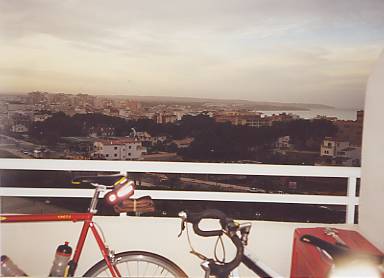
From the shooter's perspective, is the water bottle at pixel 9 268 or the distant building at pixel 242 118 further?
the distant building at pixel 242 118

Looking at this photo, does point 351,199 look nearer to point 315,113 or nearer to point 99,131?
point 315,113

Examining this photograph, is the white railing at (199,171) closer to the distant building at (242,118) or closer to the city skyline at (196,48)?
the distant building at (242,118)

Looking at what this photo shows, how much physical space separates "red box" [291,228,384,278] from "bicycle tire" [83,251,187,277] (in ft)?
1.76

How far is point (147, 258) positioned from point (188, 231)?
24cm

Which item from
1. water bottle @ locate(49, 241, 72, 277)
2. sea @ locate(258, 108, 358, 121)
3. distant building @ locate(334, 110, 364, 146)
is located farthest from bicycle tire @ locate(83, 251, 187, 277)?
distant building @ locate(334, 110, 364, 146)

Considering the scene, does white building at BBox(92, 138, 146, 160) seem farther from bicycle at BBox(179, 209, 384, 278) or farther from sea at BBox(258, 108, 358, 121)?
bicycle at BBox(179, 209, 384, 278)

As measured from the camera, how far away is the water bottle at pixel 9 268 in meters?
1.84

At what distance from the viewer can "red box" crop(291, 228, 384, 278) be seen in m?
1.37

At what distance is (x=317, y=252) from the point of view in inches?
55.9

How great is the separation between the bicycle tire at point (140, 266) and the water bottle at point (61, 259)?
0.50ft

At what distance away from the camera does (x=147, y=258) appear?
5.85 ft

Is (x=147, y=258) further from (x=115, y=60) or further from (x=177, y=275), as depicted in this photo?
(x=115, y=60)

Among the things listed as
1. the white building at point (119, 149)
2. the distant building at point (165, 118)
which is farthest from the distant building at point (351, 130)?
the white building at point (119, 149)


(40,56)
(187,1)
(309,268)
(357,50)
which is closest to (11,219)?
(40,56)
